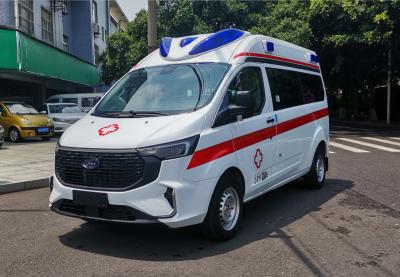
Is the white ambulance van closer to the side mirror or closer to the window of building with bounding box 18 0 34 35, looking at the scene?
the side mirror

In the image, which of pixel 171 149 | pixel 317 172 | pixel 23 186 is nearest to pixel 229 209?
pixel 171 149

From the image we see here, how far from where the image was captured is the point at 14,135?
17.9 meters

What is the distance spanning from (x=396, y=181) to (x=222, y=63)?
201 inches

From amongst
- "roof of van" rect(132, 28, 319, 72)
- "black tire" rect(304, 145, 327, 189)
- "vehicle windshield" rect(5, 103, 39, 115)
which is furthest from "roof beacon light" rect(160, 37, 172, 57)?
"vehicle windshield" rect(5, 103, 39, 115)

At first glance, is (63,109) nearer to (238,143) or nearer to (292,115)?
(292,115)

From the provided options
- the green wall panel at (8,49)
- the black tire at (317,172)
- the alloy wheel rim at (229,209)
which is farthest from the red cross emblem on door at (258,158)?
the green wall panel at (8,49)

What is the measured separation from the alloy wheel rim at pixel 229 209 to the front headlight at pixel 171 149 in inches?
31.4

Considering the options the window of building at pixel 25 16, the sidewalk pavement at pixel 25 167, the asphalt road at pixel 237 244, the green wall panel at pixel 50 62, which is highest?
the window of building at pixel 25 16

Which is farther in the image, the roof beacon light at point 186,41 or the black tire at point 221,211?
the roof beacon light at point 186,41

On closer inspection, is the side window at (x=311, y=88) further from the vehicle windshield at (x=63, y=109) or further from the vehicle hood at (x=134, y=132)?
the vehicle windshield at (x=63, y=109)

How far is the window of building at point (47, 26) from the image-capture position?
25438 mm

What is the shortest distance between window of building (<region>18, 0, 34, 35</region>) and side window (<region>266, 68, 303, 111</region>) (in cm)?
1701

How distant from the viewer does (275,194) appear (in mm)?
8156

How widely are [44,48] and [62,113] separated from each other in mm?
2763
